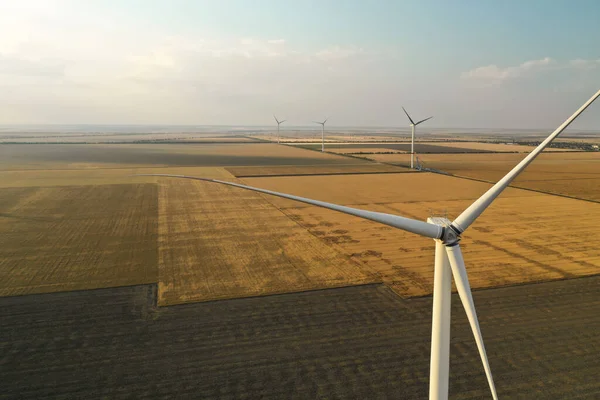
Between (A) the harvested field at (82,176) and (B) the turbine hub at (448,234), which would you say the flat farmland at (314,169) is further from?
(B) the turbine hub at (448,234)

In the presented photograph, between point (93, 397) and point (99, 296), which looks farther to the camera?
point (99, 296)

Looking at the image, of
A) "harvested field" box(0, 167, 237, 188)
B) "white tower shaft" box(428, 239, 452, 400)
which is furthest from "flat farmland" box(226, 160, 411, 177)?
"white tower shaft" box(428, 239, 452, 400)

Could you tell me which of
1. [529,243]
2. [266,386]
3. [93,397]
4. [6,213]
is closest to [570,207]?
[529,243]

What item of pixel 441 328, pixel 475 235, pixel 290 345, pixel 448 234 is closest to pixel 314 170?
pixel 475 235

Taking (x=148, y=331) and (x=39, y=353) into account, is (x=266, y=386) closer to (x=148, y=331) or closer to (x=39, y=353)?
(x=148, y=331)

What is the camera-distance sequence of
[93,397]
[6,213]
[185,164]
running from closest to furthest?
1. [93,397]
2. [6,213]
3. [185,164]

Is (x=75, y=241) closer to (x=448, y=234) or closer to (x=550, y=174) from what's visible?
(x=448, y=234)
